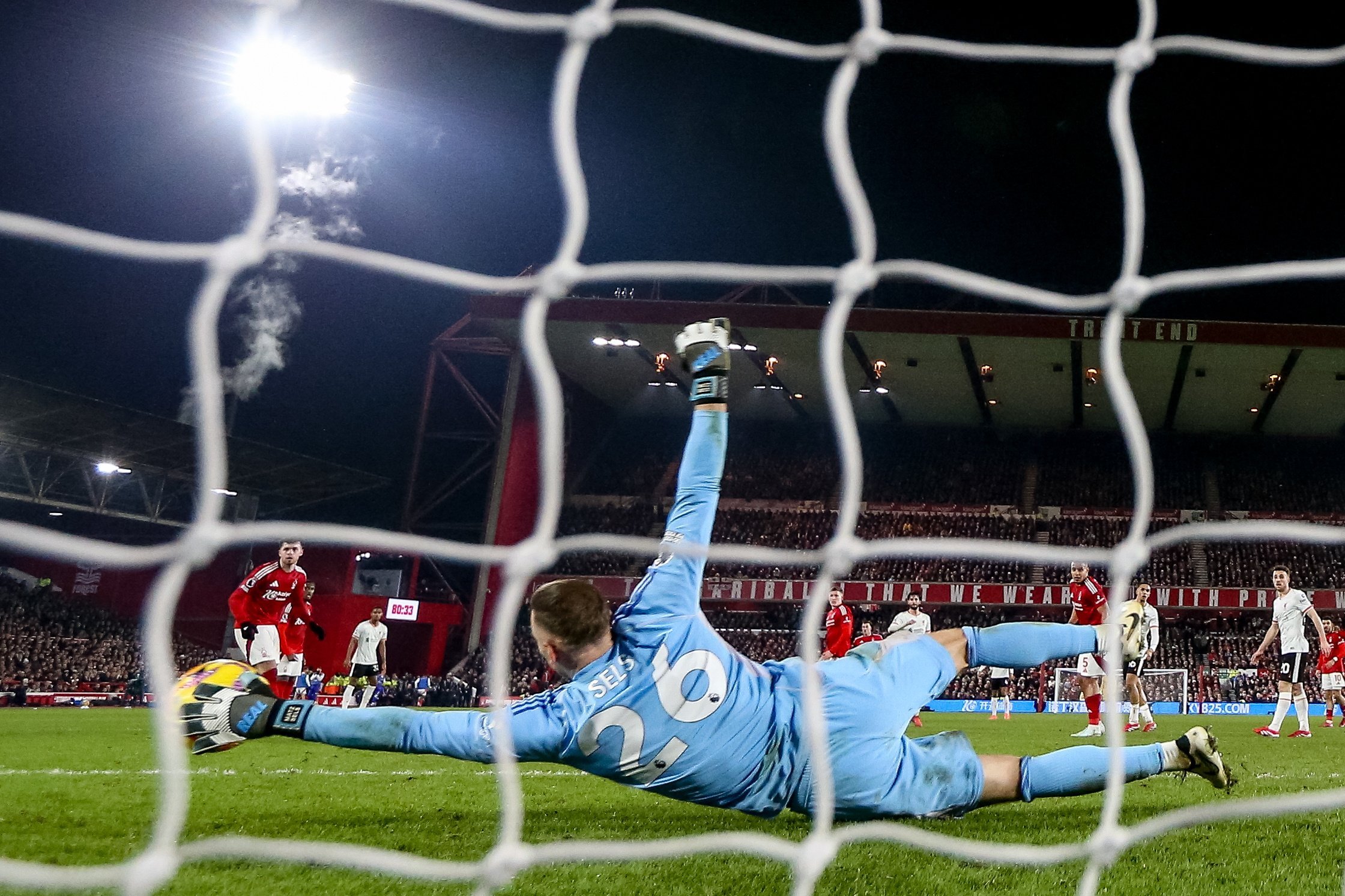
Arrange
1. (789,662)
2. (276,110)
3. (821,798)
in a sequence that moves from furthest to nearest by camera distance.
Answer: (276,110) < (789,662) < (821,798)

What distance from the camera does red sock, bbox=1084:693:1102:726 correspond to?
32.7ft

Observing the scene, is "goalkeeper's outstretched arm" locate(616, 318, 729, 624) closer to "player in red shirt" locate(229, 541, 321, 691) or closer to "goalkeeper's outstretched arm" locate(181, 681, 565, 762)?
"goalkeeper's outstretched arm" locate(181, 681, 565, 762)

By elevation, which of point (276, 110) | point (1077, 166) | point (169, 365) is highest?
point (1077, 166)

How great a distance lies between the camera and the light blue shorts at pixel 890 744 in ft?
10.2

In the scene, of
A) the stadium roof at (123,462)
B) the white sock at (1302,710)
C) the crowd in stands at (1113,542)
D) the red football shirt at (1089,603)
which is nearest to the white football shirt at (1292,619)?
the white sock at (1302,710)

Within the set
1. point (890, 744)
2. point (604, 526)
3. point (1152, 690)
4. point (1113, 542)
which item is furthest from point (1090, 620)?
point (604, 526)

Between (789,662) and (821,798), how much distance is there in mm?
1276

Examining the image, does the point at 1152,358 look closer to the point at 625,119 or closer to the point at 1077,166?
the point at 1077,166

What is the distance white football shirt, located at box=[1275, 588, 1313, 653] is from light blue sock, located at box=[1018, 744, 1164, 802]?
7.45m

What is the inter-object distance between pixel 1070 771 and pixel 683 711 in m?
1.47

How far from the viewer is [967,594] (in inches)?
960

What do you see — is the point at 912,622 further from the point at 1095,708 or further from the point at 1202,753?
the point at 1202,753

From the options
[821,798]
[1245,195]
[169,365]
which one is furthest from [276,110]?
[1245,195]

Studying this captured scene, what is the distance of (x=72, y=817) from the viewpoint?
4461mm
